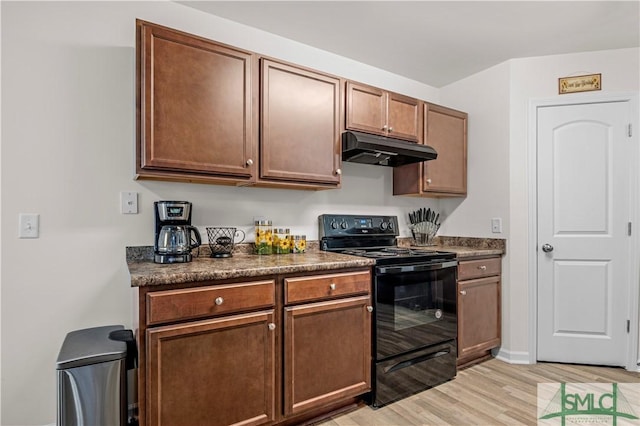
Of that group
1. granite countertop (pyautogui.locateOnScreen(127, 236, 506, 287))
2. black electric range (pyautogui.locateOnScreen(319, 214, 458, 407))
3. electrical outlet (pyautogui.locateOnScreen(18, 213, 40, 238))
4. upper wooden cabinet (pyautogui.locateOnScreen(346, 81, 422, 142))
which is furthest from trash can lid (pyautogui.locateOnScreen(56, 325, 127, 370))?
upper wooden cabinet (pyautogui.locateOnScreen(346, 81, 422, 142))

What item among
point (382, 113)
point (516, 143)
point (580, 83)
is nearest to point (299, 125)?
point (382, 113)

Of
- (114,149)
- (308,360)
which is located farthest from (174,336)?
(114,149)

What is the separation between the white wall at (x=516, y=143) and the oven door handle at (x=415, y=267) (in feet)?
2.37

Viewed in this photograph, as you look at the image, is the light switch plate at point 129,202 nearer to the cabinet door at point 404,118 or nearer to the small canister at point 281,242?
the small canister at point 281,242

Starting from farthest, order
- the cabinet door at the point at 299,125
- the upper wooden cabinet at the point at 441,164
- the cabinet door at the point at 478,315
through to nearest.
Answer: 1. the upper wooden cabinet at the point at 441,164
2. the cabinet door at the point at 478,315
3. the cabinet door at the point at 299,125

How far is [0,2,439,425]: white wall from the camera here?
173cm

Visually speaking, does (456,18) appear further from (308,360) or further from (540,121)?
(308,360)

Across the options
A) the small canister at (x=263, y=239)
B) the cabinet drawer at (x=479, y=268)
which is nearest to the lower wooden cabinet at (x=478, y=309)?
the cabinet drawer at (x=479, y=268)

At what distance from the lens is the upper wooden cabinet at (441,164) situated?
9.46 feet

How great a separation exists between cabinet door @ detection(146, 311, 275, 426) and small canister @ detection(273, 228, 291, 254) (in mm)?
647

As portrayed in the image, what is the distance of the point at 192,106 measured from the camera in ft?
6.09

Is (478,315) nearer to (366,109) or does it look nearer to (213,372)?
(366,109)

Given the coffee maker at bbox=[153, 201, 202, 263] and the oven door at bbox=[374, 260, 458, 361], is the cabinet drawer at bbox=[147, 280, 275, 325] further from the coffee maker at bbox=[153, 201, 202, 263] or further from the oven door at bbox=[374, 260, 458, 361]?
the oven door at bbox=[374, 260, 458, 361]

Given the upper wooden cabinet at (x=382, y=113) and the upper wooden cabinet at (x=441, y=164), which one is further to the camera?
the upper wooden cabinet at (x=441, y=164)
